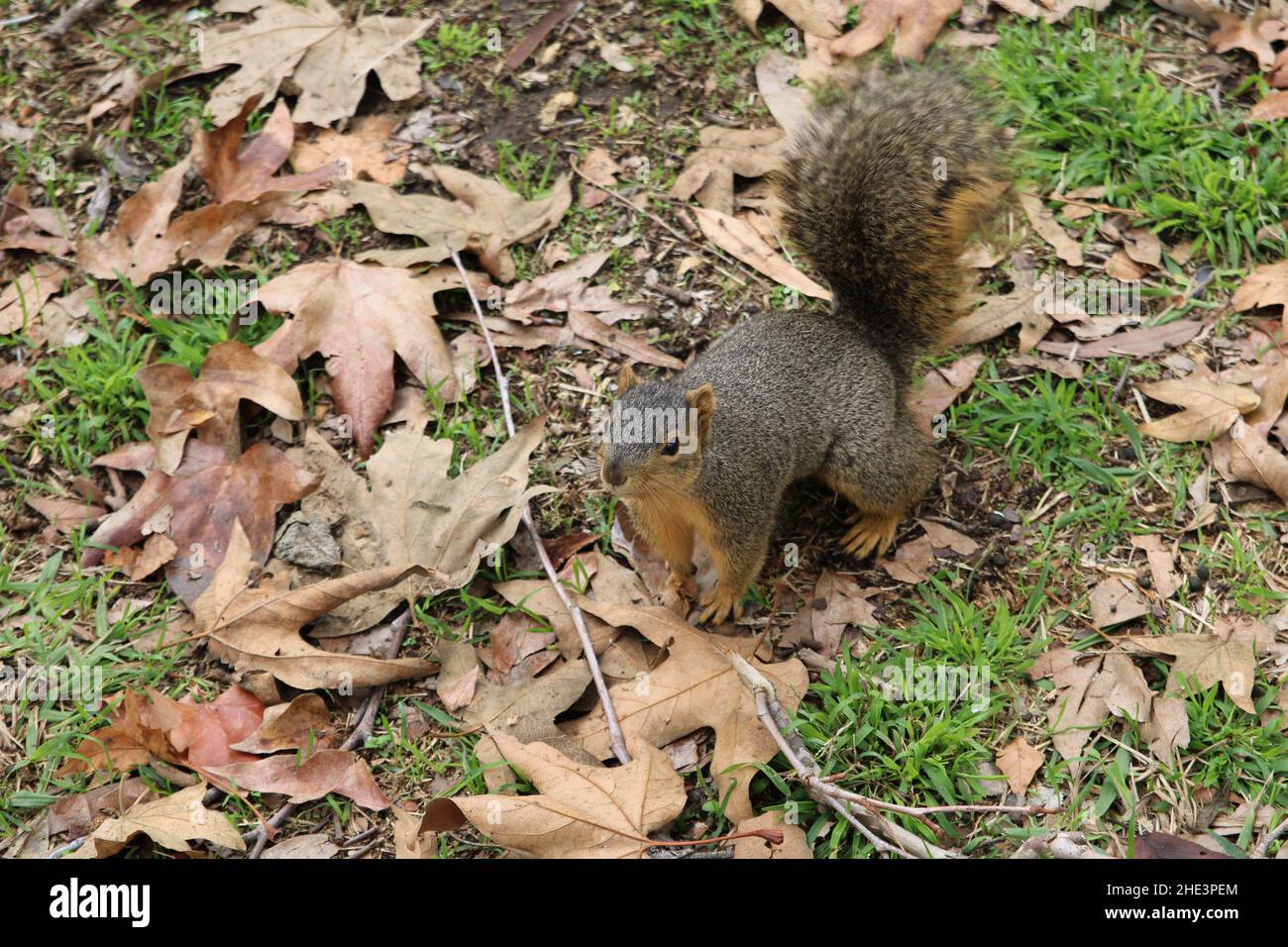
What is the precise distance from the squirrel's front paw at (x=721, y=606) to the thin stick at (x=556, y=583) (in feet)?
1.43

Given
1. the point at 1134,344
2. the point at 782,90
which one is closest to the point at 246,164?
the point at 782,90

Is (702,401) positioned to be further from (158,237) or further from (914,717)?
(158,237)

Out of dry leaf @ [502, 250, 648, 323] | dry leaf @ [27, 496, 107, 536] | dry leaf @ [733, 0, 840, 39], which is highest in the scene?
dry leaf @ [733, 0, 840, 39]

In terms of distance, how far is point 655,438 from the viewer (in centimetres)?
333

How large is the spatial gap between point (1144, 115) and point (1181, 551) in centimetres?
208

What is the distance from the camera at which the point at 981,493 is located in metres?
4.07

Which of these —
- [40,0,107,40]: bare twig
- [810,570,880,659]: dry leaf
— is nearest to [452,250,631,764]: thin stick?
[810,570,880,659]: dry leaf

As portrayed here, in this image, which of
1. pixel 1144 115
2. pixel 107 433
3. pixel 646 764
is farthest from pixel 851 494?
pixel 107 433

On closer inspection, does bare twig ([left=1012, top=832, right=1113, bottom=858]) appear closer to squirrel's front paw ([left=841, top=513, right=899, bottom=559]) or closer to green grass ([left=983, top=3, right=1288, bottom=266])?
squirrel's front paw ([left=841, top=513, right=899, bottom=559])

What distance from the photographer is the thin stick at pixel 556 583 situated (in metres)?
3.33

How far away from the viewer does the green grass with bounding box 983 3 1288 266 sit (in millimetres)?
4566

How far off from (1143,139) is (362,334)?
11.1 feet

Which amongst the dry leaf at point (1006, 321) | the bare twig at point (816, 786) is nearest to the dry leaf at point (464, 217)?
the dry leaf at point (1006, 321)

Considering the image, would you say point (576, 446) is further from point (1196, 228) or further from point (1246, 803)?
point (1196, 228)
